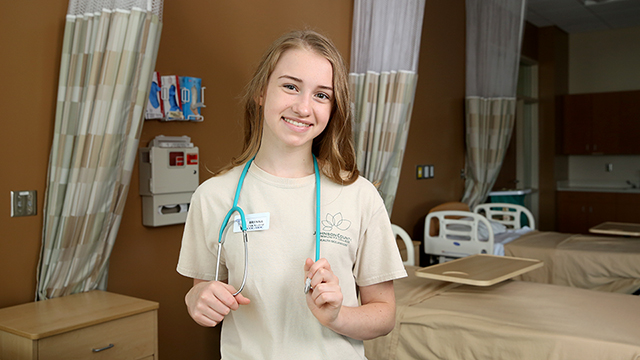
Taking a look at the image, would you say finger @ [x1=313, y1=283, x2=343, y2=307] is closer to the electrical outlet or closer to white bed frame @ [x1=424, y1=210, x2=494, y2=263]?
the electrical outlet

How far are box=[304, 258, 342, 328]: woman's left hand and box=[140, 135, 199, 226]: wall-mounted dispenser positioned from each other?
1692 mm

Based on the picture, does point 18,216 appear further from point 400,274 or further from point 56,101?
point 400,274

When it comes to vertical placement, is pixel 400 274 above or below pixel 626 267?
above

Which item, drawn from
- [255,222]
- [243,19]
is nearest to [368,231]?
[255,222]

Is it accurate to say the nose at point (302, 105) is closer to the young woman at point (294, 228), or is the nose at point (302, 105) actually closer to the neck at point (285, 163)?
the young woman at point (294, 228)

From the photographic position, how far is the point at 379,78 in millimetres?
3320

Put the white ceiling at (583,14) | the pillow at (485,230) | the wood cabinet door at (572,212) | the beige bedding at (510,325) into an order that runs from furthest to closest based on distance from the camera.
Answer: the wood cabinet door at (572,212) → the white ceiling at (583,14) → the pillow at (485,230) → the beige bedding at (510,325)

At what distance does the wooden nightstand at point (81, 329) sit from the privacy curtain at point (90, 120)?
17 cm

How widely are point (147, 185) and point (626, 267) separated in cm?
293

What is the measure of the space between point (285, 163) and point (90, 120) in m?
1.25

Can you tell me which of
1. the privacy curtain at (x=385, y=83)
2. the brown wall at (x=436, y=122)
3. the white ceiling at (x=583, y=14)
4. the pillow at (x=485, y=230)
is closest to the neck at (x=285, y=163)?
the privacy curtain at (x=385, y=83)

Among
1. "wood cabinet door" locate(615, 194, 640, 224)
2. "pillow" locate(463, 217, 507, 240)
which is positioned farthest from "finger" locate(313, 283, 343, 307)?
"wood cabinet door" locate(615, 194, 640, 224)

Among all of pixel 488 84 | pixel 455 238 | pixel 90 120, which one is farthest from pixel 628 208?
pixel 90 120

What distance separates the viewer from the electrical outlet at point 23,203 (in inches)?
81.4
